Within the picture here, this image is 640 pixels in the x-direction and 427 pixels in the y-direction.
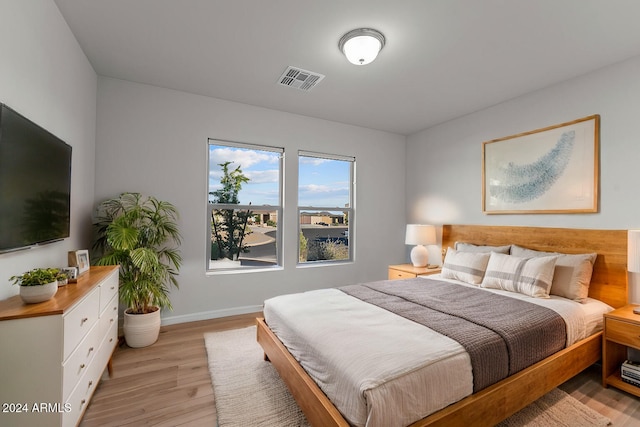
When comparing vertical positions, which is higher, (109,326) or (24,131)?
(24,131)

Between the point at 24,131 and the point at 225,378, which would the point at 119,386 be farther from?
the point at 24,131

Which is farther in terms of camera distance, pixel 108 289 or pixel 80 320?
pixel 108 289

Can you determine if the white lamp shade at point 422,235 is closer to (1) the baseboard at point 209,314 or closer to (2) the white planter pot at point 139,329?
(1) the baseboard at point 209,314

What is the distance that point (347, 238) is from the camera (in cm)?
455

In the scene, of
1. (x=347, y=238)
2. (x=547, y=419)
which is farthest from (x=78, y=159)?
(x=547, y=419)

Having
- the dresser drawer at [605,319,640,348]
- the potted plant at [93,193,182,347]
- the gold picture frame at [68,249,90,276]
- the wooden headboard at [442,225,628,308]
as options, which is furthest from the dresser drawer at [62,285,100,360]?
the wooden headboard at [442,225,628,308]

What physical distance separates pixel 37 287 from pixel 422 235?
3845 millimetres

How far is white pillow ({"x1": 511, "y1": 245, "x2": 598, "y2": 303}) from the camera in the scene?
2.49 metres

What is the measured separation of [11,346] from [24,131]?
1.10 metres

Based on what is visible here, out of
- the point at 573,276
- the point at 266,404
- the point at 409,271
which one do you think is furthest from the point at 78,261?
the point at 573,276

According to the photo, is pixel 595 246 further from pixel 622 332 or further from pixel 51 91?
pixel 51 91

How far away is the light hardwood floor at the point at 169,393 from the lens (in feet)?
5.96

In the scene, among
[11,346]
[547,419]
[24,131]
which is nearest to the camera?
[11,346]

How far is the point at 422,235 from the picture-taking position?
403cm
